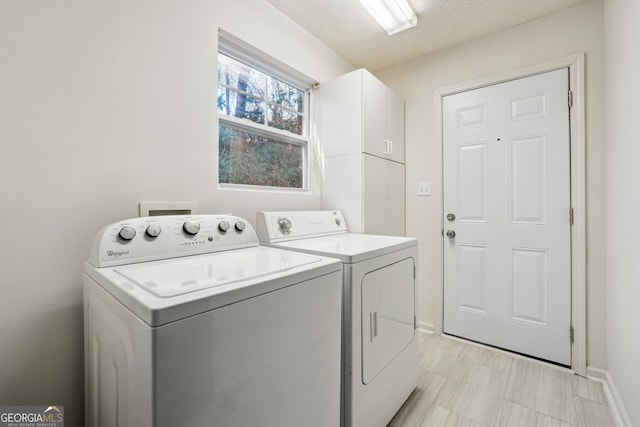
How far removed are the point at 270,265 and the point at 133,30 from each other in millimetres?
1251

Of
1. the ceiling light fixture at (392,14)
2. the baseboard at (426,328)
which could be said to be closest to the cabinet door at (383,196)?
the baseboard at (426,328)

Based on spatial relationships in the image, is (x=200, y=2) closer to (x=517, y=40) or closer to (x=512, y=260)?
(x=517, y=40)

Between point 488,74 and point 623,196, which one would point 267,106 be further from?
point 623,196

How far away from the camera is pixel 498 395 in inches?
65.4

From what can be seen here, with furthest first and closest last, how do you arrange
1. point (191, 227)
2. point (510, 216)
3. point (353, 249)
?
point (510, 216) → point (353, 249) → point (191, 227)

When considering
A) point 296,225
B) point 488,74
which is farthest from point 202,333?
point 488,74

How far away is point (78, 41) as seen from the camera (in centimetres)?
111

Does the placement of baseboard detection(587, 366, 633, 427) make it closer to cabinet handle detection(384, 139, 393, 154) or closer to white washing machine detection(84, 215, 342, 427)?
white washing machine detection(84, 215, 342, 427)

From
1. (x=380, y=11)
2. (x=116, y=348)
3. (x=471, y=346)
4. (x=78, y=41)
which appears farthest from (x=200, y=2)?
(x=471, y=346)

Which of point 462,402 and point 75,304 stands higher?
point 75,304

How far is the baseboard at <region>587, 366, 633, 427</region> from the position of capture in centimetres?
138

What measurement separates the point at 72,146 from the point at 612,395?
117 inches
